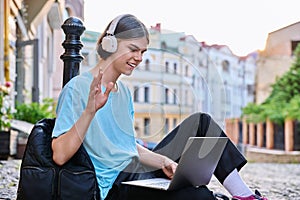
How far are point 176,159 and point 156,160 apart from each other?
0.08 meters

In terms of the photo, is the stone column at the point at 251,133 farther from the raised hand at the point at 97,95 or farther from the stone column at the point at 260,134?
the raised hand at the point at 97,95

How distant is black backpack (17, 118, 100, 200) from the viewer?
4.16 ft

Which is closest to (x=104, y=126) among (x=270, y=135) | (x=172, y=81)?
(x=172, y=81)

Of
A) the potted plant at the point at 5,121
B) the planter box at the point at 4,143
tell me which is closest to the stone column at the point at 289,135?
the potted plant at the point at 5,121

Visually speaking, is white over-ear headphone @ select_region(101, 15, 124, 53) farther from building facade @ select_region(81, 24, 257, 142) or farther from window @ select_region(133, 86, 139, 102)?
window @ select_region(133, 86, 139, 102)

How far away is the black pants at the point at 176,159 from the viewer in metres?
1.35

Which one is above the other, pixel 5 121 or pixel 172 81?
pixel 172 81

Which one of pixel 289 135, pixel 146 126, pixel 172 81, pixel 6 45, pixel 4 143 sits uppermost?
pixel 6 45

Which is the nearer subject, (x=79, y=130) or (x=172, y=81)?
(x=79, y=130)

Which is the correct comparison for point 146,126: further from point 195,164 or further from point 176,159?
point 195,164

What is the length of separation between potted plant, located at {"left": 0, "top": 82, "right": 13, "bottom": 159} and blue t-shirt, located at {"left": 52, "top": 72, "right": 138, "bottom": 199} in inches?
98.2

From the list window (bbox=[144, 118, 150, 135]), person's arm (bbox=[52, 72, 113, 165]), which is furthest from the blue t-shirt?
window (bbox=[144, 118, 150, 135])

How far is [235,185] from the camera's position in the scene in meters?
1.61

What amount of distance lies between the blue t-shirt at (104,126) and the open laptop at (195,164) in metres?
0.06
